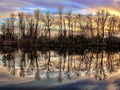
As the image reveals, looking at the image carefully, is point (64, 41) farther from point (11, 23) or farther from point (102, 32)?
point (11, 23)

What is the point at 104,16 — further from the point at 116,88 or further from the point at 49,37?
the point at 116,88

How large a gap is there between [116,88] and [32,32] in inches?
3151

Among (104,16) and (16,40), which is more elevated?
(104,16)

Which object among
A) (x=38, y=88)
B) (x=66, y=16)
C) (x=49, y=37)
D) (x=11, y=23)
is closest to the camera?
(x=38, y=88)

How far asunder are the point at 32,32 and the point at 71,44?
42.8ft

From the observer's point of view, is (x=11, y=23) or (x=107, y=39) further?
(x=11, y=23)

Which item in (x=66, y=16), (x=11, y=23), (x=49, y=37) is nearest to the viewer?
(x=49, y=37)

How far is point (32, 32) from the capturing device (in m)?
91.1

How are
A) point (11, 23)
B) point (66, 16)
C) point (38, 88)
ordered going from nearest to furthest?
1. point (38, 88)
2. point (66, 16)
3. point (11, 23)

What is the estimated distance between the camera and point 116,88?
39.2 feet

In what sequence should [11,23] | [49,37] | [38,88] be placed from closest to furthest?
[38,88]
[49,37]
[11,23]

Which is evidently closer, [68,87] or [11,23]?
[68,87]

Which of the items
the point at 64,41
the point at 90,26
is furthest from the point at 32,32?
the point at 90,26

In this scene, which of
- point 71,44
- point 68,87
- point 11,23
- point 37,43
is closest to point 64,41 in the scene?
point 71,44
